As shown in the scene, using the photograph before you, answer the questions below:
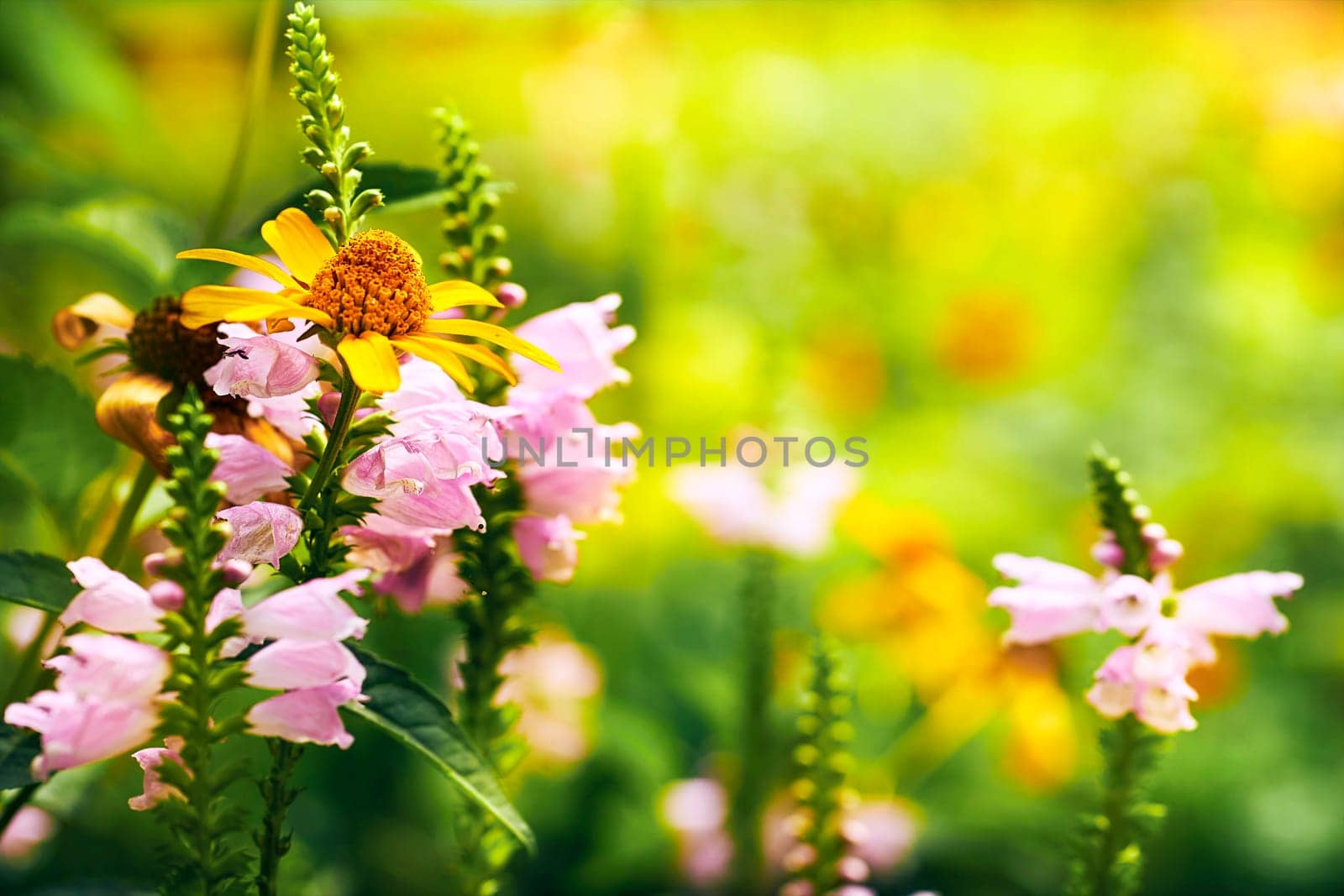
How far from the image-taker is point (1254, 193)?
100.0 inches

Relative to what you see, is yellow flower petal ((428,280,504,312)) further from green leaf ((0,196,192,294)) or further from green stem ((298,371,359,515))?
green leaf ((0,196,192,294))

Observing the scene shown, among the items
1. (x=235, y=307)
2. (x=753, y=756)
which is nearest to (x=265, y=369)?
(x=235, y=307)

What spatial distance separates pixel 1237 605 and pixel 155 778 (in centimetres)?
34

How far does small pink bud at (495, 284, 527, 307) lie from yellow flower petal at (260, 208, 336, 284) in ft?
0.28

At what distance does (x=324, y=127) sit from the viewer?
280 mm

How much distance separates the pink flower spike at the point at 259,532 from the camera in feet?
0.95

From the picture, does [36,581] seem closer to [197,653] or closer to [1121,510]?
[197,653]

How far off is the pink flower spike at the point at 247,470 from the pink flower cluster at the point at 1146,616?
0.79 ft

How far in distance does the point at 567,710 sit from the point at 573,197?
3.73ft

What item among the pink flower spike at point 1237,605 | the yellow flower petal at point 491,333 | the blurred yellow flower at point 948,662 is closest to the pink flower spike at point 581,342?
the yellow flower petal at point 491,333

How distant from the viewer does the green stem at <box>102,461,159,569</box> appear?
396 mm

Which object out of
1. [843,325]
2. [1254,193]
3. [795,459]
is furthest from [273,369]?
[1254,193]

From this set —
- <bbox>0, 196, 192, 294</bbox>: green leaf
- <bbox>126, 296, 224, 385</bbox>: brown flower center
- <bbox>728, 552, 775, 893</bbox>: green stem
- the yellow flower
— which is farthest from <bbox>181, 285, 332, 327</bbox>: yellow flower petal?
<bbox>728, 552, 775, 893</bbox>: green stem

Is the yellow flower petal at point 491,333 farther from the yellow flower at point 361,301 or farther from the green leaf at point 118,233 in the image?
the green leaf at point 118,233
